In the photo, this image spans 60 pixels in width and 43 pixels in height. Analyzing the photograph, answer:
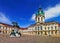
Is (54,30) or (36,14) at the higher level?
(36,14)

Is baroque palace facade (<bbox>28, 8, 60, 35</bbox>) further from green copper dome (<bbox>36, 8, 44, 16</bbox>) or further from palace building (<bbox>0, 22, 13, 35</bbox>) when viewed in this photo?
palace building (<bbox>0, 22, 13, 35</bbox>)

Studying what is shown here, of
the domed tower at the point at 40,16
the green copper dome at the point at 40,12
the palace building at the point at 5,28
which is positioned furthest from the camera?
the palace building at the point at 5,28

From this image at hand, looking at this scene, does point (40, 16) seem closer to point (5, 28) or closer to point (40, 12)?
point (40, 12)

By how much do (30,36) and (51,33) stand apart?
800 millimetres

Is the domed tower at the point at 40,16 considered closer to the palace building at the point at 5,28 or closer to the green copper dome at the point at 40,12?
the green copper dome at the point at 40,12

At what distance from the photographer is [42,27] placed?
6285 millimetres

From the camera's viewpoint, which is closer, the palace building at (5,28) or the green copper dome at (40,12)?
the green copper dome at (40,12)

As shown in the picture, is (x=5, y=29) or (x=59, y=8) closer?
(x=59, y=8)

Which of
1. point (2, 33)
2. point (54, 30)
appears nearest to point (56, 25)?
→ point (54, 30)

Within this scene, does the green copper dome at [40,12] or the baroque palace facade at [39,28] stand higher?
the green copper dome at [40,12]

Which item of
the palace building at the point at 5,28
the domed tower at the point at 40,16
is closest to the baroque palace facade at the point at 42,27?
the domed tower at the point at 40,16

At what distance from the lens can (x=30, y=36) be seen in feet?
20.8

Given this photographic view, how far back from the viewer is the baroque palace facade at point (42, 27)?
6087 millimetres

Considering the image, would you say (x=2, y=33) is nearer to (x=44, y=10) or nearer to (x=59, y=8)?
(x=44, y=10)
